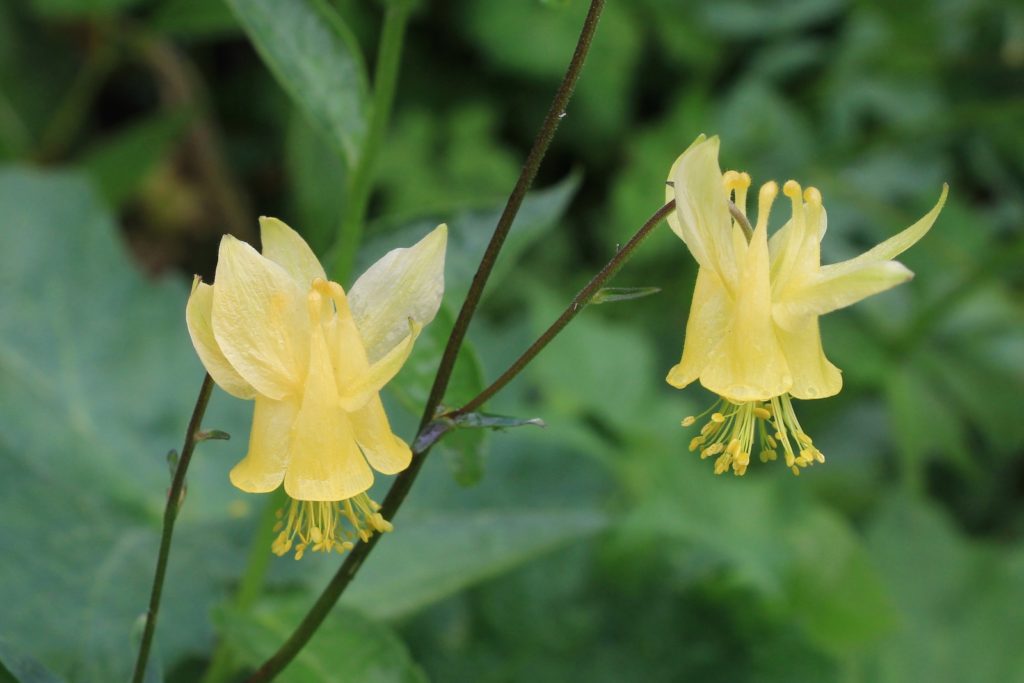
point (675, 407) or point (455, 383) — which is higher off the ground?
point (675, 407)

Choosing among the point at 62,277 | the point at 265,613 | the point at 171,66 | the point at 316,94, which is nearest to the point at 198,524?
the point at 265,613

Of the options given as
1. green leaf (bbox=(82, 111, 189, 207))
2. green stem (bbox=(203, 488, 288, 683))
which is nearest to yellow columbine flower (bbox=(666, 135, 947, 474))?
green stem (bbox=(203, 488, 288, 683))

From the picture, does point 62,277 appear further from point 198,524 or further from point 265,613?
point 265,613

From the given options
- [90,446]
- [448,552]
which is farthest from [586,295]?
[90,446]

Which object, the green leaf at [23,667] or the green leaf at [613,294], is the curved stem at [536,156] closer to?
the green leaf at [613,294]

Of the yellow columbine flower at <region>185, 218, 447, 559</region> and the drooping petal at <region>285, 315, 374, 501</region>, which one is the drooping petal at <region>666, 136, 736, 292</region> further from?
the drooping petal at <region>285, 315, 374, 501</region>

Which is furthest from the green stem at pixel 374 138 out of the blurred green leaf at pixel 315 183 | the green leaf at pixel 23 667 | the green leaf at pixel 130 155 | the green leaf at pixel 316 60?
the green leaf at pixel 130 155
